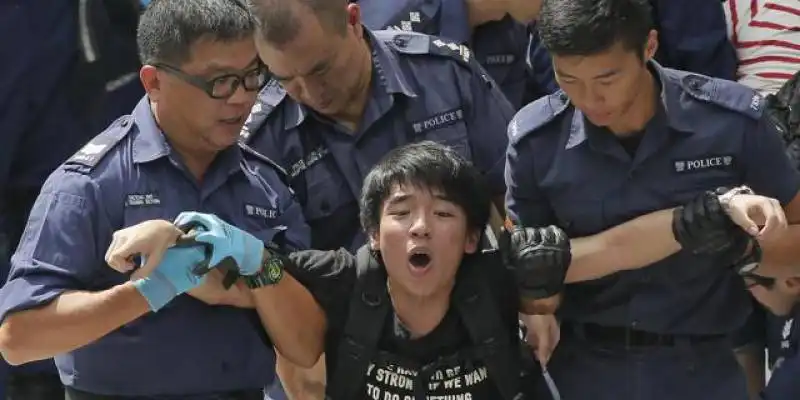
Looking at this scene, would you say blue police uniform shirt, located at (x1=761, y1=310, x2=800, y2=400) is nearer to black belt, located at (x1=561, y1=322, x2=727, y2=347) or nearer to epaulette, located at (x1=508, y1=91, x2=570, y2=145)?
black belt, located at (x1=561, y1=322, x2=727, y2=347)

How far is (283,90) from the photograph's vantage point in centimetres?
273

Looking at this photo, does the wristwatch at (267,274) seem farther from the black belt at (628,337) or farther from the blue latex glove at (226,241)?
the black belt at (628,337)

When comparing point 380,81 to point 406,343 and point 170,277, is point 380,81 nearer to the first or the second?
point 406,343

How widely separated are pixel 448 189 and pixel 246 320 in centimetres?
46

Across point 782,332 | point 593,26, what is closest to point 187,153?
point 593,26

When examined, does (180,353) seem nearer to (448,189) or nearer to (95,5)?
(448,189)

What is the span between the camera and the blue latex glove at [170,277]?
2020 millimetres

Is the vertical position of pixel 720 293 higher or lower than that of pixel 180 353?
lower

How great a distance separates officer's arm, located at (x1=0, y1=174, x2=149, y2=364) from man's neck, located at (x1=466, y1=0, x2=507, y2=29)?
141 cm

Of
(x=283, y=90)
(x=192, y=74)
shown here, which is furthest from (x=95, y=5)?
(x=192, y=74)

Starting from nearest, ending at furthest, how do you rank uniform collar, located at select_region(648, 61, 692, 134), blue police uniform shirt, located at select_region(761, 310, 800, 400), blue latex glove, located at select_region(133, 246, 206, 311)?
blue latex glove, located at select_region(133, 246, 206, 311)
uniform collar, located at select_region(648, 61, 692, 134)
blue police uniform shirt, located at select_region(761, 310, 800, 400)

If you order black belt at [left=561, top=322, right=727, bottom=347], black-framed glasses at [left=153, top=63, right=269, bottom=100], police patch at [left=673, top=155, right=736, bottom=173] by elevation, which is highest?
black-framed glasses at [left=153, top=63, right=269, bottom=100]

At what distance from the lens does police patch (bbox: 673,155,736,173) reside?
93.6 inches

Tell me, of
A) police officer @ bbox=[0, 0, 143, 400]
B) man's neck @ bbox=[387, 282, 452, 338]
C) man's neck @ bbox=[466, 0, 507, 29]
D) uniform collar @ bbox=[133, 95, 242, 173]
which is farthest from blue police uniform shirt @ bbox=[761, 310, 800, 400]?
police officer @ bbox=[0, 0, 143, 400]
